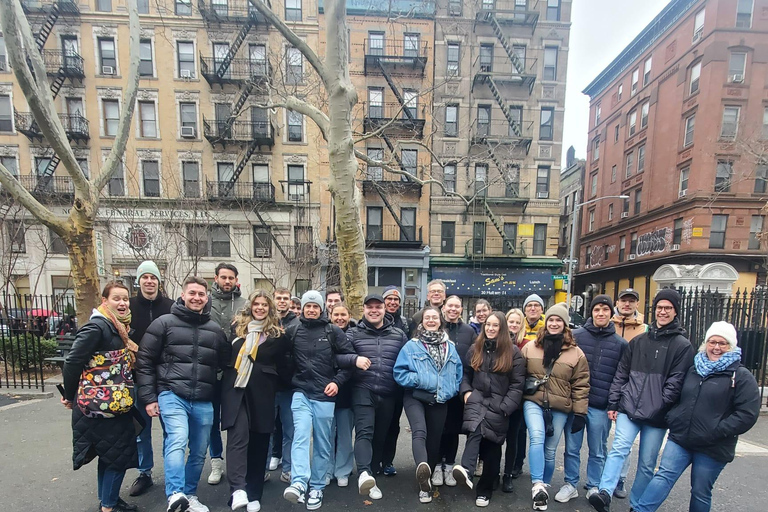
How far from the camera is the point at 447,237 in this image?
745 inches

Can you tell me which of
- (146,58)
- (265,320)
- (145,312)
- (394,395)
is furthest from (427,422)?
(146,58)

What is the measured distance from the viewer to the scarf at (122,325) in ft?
9.47

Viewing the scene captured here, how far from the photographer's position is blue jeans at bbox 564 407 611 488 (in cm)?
331

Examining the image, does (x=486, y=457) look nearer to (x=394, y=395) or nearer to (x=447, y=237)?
(x=394, y=395)

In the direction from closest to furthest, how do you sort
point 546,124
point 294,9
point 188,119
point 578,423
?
point 578,423
point 294,9
point 188,119
point 546,124

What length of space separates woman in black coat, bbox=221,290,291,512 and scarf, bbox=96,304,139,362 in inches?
33.7

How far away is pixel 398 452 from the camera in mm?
4395

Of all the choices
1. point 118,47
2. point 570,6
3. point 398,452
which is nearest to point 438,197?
point 570,6

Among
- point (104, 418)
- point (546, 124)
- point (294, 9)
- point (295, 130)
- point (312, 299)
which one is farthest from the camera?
point (546, 124)

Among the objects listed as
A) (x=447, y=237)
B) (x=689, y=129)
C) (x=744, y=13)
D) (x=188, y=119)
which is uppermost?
(x=744, y=13)

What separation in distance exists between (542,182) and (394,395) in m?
18.8

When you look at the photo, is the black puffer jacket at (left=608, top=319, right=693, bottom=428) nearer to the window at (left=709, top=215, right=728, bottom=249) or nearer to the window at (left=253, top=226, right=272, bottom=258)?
the window at (left=253, top=226, right=272, bottom=258)

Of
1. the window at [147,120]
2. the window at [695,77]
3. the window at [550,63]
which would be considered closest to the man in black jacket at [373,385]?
the window at [147,120]

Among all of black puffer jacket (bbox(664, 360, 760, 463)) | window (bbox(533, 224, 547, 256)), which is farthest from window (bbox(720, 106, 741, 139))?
black puffer jacket (bbox(664, 360, 760, 463))
